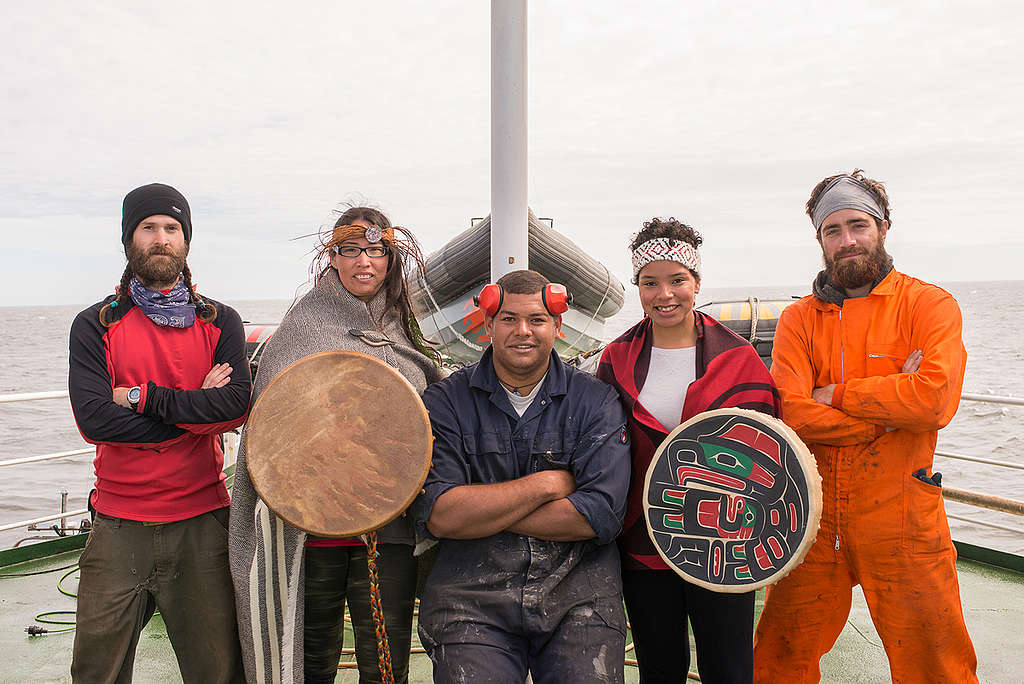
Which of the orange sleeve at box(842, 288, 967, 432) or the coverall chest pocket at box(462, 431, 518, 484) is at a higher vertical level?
the orange sleeve at box(842, 288, 967, 432)

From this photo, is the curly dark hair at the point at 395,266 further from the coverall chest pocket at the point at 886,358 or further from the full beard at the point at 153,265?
the coverall chest pocket at the point at 886,358

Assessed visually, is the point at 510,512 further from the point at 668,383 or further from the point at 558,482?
the point at 668,383

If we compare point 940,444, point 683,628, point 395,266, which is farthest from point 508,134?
point 940,444

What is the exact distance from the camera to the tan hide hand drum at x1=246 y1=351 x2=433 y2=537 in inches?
74.9

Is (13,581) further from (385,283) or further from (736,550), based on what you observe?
(736,550)

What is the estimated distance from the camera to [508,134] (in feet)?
11.3

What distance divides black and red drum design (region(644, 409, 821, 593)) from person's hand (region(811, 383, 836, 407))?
354 mm

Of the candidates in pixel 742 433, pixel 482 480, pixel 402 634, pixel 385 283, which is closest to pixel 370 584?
pixel 402 634

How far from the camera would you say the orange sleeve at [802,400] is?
215 centimetres

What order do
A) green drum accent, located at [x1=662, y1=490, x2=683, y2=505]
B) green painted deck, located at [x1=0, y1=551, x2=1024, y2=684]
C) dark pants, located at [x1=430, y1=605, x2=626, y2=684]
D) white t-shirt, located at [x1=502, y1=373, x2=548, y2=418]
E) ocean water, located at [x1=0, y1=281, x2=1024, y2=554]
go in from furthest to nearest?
ocean water, located at [x1=0, y1=281, x2=1024, y2=554]
green painted deck, located at [x1=0, y1=551, x2=1024, y2=684]
white t-shirt, located at [x1=502, y1=373, x2=548, y2=418]
green drum accent, located at [x1=662, y1=490, x2=683, y2=505]
dark pants, located at [x1=430, y1=605, x2=626, y2=684]

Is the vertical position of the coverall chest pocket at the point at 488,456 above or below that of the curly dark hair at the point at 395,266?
below

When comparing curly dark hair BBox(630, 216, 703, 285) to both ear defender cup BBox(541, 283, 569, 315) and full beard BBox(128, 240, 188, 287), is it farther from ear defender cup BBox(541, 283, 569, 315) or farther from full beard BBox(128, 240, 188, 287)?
full beard BBox(128, 240, 188, 287)

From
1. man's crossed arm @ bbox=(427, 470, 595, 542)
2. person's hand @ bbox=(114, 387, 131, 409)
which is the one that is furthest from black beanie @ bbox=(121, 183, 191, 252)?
man's crossed arm @ bbox=(427, 470, 595, 542)

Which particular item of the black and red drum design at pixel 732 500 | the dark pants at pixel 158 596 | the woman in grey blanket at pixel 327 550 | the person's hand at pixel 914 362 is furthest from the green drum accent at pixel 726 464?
the dark pants at pixel 158 596
